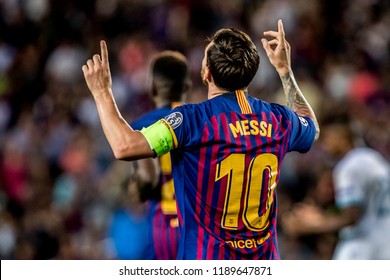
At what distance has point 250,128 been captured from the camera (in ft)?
16.1

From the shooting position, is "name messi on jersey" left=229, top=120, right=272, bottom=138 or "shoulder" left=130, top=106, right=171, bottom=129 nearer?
"name messi on jersey" left=229, top=120, right=272, bottom=138

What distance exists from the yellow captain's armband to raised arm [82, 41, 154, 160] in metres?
0.02

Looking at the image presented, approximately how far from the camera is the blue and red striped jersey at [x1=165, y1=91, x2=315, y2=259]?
4.84 metres

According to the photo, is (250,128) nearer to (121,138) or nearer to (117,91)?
(121,138)

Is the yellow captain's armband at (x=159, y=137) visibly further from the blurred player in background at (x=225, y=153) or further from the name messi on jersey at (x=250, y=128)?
the name messi on jersey at (x=250, y=128)

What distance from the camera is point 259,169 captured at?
4.91m

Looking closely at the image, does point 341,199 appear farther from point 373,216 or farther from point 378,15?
point 378,15

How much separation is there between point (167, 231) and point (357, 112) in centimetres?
653

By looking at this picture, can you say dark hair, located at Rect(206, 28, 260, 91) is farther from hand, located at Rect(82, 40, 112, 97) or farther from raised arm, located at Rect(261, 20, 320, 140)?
hand, located at Rect(82, 40, 112, 97)

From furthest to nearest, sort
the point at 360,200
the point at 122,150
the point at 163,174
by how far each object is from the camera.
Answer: the point at 360,200
the point at 163,174
the point at 122,150

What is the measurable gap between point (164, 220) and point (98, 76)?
219 centimetres

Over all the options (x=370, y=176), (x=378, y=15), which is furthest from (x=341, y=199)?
(x=378, y=15)

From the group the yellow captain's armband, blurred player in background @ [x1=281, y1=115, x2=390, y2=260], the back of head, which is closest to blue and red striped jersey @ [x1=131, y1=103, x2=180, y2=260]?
the back of head

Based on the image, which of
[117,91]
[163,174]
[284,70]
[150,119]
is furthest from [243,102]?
[117,91]
